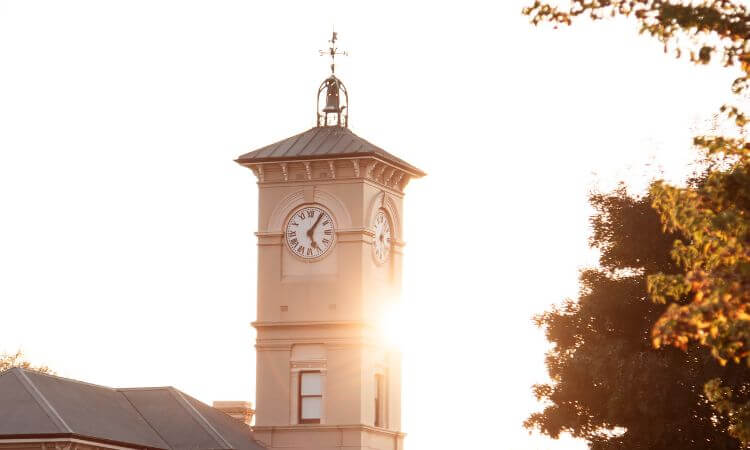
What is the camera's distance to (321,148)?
55.3 metres

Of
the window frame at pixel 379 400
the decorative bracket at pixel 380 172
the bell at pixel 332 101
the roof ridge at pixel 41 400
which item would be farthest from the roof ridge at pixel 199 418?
the bell at pixel 332 101

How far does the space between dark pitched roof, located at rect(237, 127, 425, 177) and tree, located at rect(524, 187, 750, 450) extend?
370 inches

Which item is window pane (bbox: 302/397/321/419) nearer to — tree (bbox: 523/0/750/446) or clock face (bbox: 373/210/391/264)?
clock face (bbox: 373/210/391/264)

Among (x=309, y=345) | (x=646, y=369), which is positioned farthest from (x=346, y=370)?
(x=646, y=369)

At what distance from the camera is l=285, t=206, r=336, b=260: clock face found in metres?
55.2

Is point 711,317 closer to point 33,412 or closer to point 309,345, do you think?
point 33,412

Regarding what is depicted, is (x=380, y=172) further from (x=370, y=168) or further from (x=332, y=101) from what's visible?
(x=332, y=101)

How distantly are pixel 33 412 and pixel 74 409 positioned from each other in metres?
1.73

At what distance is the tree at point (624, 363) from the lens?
43.5 m

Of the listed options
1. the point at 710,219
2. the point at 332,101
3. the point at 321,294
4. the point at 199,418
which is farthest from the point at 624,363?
the point at 710,219

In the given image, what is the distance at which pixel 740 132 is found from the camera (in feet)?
144

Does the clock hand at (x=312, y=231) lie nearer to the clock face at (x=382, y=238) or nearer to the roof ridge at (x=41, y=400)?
the clock face at (x=382, y=238)

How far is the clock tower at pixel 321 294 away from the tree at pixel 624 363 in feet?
26.1

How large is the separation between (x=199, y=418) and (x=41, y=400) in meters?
6.31
